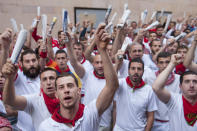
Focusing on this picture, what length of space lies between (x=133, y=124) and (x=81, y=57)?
2031 millimetres

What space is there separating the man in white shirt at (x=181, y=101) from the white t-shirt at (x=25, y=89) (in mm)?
1719

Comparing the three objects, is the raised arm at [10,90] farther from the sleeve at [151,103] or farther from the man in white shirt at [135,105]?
the sleeve at [151,103]

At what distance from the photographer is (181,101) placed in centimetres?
232

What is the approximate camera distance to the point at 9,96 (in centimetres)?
195

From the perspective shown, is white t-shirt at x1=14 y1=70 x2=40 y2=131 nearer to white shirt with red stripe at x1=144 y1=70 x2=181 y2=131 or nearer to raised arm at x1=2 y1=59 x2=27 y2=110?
raised arm at x1=2 y1=59 x2=27 y2=110

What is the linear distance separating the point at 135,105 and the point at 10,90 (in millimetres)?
1514

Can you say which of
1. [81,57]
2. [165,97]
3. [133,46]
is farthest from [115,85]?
[81,57]

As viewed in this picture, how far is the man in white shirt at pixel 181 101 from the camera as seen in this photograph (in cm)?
223

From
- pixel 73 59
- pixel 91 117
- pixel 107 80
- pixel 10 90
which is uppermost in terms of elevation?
pixel 73 59

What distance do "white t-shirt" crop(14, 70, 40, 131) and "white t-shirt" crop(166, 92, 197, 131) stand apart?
72.0 inches

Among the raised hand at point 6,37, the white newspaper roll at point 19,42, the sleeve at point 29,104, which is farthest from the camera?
the sleeve at point 29,104

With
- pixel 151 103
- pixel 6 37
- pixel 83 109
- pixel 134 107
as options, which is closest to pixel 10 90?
pixel 6 37

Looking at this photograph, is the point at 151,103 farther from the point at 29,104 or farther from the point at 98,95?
the point at 29,104

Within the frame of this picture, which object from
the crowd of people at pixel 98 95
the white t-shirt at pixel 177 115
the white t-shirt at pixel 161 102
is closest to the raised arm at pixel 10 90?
the crowd of people at pixel 98 95
